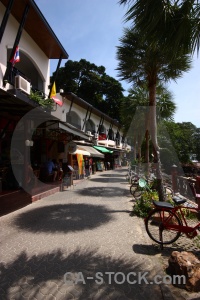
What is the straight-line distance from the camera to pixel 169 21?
4785 mm

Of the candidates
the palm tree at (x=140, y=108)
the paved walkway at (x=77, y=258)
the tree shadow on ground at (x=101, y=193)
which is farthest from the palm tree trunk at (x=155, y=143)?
the tree shadow on ground at (x=101, y=193)

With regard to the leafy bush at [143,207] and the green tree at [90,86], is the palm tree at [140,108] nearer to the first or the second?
the leafy bush at [143,207]

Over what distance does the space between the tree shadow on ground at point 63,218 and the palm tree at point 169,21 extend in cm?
474

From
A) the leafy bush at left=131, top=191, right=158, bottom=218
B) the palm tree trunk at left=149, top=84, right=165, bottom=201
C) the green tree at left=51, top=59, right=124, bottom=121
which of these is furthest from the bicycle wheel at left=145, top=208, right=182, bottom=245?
the green tree at left=51, top=59, right=124, bottom=121

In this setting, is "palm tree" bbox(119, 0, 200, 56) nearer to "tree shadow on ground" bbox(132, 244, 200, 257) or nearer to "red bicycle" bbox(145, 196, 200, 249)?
"red bicycle" bbox(145, 196, 200, 249)

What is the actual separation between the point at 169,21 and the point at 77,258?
4687mm

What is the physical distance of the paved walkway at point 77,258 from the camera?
11.7 ft

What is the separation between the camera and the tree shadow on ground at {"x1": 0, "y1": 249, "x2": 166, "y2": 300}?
11.5 ft

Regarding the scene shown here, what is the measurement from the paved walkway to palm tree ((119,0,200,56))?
407 centimetres

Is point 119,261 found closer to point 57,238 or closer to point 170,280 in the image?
point 170,280

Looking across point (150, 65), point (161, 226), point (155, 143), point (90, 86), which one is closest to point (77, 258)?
point (161, 226)

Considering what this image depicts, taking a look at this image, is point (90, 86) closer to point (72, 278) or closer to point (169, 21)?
point (169, 21)

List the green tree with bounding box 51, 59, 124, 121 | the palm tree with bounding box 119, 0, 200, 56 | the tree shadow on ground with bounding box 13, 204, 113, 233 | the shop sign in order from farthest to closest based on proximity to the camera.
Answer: the green tree with bounding box 51, 59, 124, 121
the shop sign
the tree shadow on ground with bounding box 13, 204, 113, 233
the palm tree with bounding box 119, 0, 200, 56

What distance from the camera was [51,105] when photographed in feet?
38.8
